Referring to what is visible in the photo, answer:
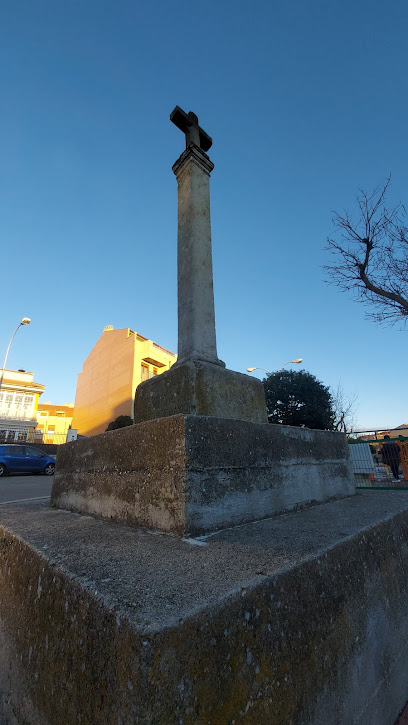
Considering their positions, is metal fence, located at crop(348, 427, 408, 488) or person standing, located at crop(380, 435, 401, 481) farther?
person standing, located at crop(380, 435, 401, 481)

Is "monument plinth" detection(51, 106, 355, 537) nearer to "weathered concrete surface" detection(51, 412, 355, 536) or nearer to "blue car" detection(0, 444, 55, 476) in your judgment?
"weathered concrete surface" detection(51, 412, 355, 536)

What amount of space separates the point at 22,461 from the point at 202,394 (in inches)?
668

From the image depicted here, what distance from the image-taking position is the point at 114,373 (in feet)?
93.1

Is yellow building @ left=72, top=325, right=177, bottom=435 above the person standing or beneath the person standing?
above

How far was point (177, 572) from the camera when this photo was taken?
1.10 meters

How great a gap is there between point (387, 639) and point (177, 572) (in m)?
1.27

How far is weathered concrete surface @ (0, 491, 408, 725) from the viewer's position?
755mm

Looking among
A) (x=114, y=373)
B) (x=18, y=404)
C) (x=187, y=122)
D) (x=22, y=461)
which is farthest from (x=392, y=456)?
(x=18, y=404)

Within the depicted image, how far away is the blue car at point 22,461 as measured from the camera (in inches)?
615

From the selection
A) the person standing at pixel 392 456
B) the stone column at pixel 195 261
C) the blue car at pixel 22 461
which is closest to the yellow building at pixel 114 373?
the blue car at pixel 22 461

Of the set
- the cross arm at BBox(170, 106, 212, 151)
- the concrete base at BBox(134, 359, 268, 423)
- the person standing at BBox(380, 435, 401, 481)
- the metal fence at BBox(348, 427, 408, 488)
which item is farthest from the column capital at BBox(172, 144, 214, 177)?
the person standing at BBox(380, 435, 401, 481)

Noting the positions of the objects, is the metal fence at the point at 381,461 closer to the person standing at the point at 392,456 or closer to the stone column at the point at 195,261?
the person standing at the point at 392,456

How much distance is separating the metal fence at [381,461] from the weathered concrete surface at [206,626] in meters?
8.50

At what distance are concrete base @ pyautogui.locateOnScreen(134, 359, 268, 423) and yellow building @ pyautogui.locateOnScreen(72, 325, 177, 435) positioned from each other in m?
22.8
